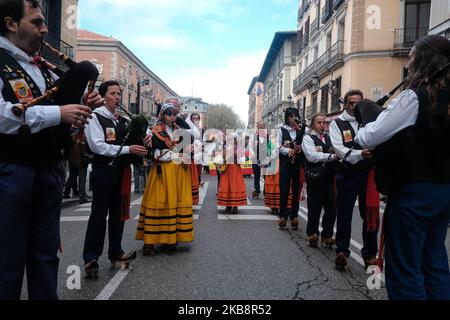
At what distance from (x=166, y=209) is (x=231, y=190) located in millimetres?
3401

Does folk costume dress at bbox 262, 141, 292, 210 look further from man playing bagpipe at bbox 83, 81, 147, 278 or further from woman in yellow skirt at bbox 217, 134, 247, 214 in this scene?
man playing bagpipe at bbox 83, 81, 147, 278

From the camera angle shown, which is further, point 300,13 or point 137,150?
point 300,13

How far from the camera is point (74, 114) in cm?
231

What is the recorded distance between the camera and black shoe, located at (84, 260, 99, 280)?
4.06m

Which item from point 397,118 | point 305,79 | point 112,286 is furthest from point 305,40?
point 397,118

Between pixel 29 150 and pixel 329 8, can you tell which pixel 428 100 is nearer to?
pixel 29 150

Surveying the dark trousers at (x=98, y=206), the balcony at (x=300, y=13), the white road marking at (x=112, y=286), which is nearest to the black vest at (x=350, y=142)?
the dark trousers at (x=98, y=206)

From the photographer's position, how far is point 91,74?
2.49 m

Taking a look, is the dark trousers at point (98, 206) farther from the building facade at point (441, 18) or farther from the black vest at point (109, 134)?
the building facade at point (441, 18)

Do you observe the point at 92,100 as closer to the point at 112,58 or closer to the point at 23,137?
the point at 23,137

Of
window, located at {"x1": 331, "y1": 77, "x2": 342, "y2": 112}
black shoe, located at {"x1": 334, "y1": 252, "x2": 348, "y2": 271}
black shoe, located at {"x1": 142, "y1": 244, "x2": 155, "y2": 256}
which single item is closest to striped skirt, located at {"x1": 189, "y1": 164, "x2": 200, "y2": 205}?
black shoe, located at {"x1": 142, "y1": 244, "x2": 155, "y2": 256}

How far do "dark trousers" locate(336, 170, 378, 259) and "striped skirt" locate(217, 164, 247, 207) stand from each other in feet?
12.6

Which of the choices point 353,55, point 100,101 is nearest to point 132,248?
point 100,101

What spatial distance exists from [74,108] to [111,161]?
76.3 inches
